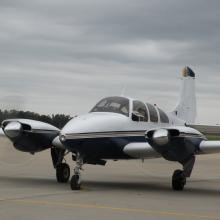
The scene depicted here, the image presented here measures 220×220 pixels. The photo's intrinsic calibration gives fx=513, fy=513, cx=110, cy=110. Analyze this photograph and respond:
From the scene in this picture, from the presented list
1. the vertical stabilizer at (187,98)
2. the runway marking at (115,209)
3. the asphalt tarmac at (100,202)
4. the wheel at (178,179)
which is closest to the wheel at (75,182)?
the asphalt tarmac at (100,202)

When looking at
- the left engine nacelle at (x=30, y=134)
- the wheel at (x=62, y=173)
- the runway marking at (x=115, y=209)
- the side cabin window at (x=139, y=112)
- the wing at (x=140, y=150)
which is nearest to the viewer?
the runway marking at (x=115, y=209)

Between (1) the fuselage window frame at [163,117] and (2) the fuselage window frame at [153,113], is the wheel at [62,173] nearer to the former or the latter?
(2) the fuselage window frame at [153,113]

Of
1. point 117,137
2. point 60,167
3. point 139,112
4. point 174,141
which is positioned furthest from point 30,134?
point 174,141

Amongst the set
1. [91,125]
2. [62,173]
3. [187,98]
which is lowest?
[62,173]

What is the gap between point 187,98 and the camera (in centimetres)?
2134

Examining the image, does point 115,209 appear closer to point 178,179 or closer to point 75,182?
point 75,182

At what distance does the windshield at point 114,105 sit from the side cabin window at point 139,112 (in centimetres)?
25

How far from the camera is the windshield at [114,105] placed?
50.2 ft

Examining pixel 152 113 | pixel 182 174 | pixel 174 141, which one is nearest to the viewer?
pixel 174 141

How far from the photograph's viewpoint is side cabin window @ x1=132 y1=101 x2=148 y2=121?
1544cm

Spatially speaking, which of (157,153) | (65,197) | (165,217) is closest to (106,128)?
(157,153)

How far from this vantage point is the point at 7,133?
641 inches

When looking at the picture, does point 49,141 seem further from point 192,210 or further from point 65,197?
point 192,210

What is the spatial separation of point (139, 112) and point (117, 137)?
1.38 meters
